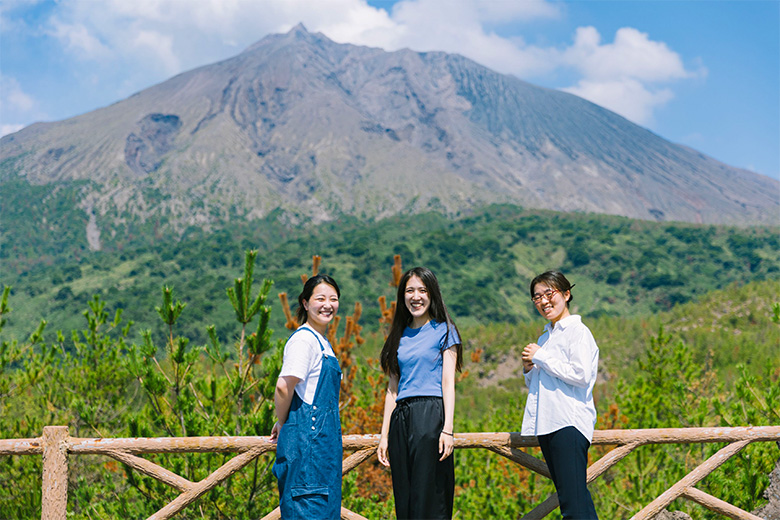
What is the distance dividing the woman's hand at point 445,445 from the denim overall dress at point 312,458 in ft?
1.58

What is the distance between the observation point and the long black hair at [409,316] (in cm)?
308

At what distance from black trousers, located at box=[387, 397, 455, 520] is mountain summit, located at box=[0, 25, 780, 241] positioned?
147329 millimetres

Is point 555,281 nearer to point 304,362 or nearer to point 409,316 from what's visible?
point 409,316

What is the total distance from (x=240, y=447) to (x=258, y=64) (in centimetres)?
20942

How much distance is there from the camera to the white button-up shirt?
2898 mm

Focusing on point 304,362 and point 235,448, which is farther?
point 235,448

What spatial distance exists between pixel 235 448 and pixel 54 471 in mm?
1003

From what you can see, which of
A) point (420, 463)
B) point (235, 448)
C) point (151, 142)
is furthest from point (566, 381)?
point (151, 142)

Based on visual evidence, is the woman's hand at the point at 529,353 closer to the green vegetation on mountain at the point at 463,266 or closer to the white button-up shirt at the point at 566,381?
the white button-up shirt at the point at 566,381

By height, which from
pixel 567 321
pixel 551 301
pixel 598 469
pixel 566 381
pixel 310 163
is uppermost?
pixel 310 163

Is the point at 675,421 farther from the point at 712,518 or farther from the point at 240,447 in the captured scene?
the point at 240,447

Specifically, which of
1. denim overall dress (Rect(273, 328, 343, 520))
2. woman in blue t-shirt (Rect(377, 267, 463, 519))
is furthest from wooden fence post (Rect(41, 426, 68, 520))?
woman in blue t-shirt (Rect(377, 267, 463, 519))

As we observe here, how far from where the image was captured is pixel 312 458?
281cm

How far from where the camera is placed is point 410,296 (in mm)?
3082
